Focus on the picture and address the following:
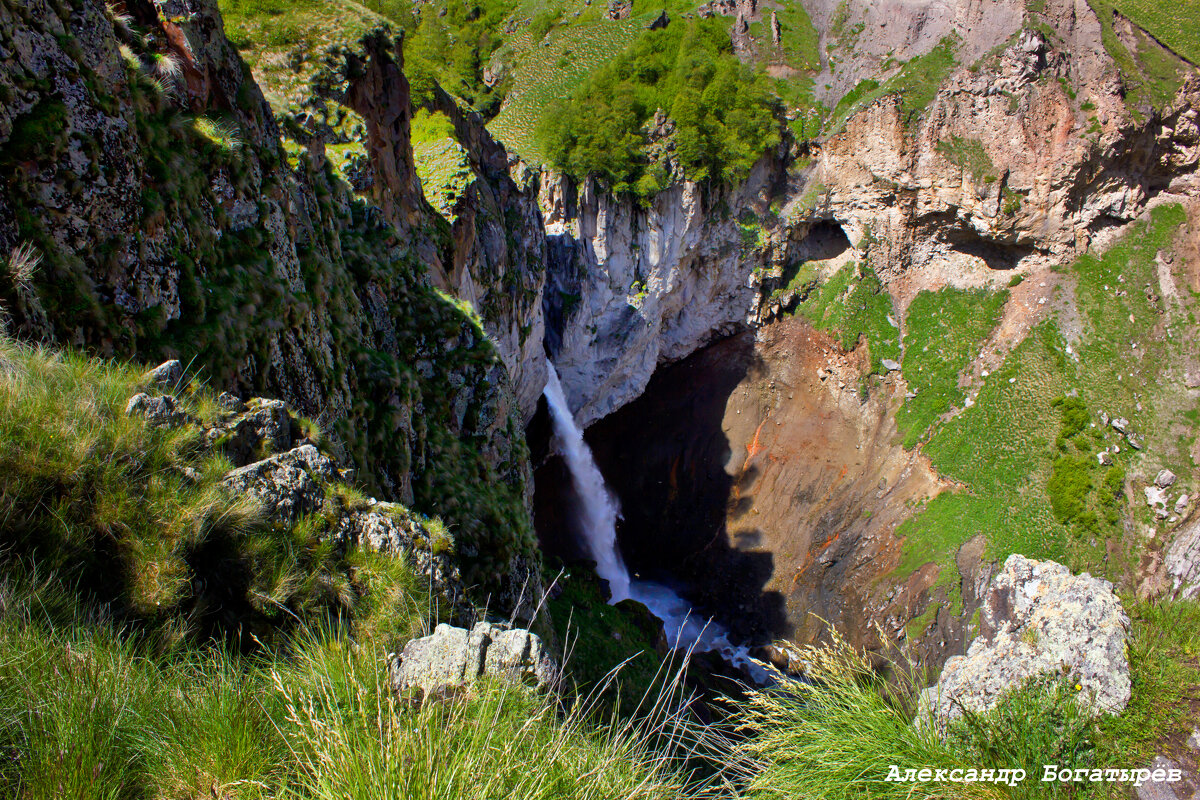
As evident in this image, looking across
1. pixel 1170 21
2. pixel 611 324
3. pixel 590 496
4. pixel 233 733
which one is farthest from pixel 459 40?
pixel 233 733

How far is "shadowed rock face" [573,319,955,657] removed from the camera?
73.5 ft

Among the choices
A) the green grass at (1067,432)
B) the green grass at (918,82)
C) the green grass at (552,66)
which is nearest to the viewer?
the green grass at (1067,432)

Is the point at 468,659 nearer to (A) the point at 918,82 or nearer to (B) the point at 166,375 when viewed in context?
(B) the point at 166,375

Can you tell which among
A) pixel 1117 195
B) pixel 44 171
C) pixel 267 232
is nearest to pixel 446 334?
pixel 267 232

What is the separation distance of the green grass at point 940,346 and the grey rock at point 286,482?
981 inches

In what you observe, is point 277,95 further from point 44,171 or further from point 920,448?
point 920,448

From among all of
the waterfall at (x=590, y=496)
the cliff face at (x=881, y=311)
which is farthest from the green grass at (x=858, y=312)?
the waterfall at (x=590, y=496)

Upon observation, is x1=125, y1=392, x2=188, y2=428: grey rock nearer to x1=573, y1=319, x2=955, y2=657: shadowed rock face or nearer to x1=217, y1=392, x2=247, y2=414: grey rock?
x1=217, y1=392, x2=247, y2=414: grey rock

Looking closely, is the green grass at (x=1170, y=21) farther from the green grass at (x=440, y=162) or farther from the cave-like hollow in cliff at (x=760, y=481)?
the green grass at (x=440, y=162)

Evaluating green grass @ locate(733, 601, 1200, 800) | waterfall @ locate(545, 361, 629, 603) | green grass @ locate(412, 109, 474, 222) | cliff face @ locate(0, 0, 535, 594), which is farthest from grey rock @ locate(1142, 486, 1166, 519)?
green grass @ locate(412, 109, 474, 222)

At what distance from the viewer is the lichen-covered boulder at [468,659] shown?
10.4ft

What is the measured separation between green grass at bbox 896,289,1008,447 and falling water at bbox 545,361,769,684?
38.1 ft

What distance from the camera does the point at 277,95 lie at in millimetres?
11164

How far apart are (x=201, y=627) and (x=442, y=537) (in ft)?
7.68
